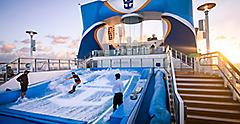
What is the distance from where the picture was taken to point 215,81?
16.5 feet

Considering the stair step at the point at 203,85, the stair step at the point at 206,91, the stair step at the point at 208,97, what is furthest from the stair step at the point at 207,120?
the stair step at the point at 203,85

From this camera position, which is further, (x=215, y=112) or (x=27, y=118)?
(x=27, y=118)

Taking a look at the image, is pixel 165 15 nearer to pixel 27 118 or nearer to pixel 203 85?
pixel 203 85

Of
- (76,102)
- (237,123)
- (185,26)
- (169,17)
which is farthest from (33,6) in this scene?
(185,26)

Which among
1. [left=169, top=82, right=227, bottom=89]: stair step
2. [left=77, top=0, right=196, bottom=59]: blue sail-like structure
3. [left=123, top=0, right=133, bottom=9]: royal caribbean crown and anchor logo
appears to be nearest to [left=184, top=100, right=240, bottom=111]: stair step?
[left=169, top=82, right=227, bottom=89]: stair step

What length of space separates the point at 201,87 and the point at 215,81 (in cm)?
52

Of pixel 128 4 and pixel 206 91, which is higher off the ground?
pixel 128 4

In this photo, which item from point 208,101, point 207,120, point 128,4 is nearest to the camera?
point 207,120

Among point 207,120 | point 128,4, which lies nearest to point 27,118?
point 207,120

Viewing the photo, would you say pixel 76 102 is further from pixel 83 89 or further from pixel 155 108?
pixel 155 108

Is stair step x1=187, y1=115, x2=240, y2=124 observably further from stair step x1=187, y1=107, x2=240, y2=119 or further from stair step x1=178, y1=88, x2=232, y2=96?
stair step x1=178, y1=88, x2=232, y2=96

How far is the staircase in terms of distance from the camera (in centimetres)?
376

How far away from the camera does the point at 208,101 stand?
14.3 ft

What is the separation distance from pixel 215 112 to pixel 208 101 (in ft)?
1.58
